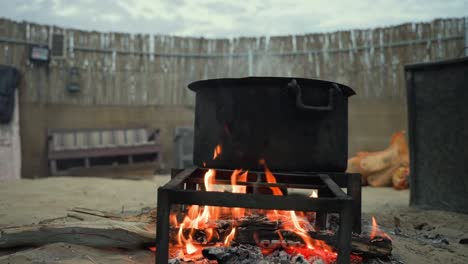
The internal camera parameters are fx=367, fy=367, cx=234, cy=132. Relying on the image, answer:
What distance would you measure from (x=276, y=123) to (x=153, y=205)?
2816 millimetres

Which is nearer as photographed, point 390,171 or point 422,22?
point 390,171

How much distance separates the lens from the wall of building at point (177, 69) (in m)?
8.30

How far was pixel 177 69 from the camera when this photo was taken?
970 centimetres

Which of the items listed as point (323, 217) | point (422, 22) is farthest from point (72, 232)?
point (422, 22)

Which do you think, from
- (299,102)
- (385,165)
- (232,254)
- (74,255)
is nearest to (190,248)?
(232,254)

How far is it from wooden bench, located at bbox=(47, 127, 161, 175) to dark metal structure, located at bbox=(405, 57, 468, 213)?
5674 mm

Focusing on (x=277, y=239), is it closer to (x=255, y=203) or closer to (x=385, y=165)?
(x=255, y=203)

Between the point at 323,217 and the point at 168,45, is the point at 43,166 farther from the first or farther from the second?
the point at 323,217

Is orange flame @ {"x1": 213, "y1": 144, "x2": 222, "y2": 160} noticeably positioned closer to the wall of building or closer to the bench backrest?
the bench backrest

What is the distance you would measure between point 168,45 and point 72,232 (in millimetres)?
7826

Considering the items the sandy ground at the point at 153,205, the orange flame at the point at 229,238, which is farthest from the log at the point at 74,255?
the sandy ground at the point at 153,205

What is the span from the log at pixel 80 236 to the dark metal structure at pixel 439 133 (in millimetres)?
3772

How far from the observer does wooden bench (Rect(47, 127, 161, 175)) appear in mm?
8062

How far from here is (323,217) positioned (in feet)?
10.1
